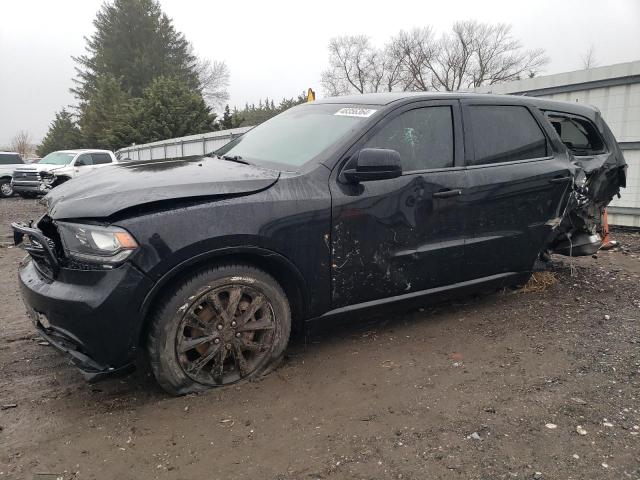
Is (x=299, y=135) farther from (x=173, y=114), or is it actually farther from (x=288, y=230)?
(x=173, y=114)

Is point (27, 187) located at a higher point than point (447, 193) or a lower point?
lower

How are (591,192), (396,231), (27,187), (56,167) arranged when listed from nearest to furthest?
(396,231) < (591,192) < (56,167) < (27,187)

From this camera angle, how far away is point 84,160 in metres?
17.2

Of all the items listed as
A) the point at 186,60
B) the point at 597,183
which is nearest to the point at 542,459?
the point at 597,183

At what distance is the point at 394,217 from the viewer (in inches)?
129

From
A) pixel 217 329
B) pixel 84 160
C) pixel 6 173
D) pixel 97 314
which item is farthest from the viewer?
pixel 6 173

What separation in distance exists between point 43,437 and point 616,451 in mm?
2858

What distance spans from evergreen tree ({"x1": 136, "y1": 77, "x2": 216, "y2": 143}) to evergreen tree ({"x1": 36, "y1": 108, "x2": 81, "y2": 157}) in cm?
2012

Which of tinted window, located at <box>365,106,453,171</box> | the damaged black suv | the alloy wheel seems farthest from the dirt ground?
tinted window, located at <box>365,106,453,171</box>

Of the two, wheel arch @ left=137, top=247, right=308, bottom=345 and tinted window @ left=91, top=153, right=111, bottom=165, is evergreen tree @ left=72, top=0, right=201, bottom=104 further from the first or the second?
wheel arch @ left=137, top=247, right=308, bottom=345

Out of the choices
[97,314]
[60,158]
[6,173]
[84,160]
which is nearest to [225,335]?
[97,314]

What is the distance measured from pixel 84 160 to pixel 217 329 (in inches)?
652

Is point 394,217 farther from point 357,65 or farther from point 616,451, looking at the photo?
point 357,65

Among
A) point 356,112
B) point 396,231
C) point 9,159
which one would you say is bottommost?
point 396,231
